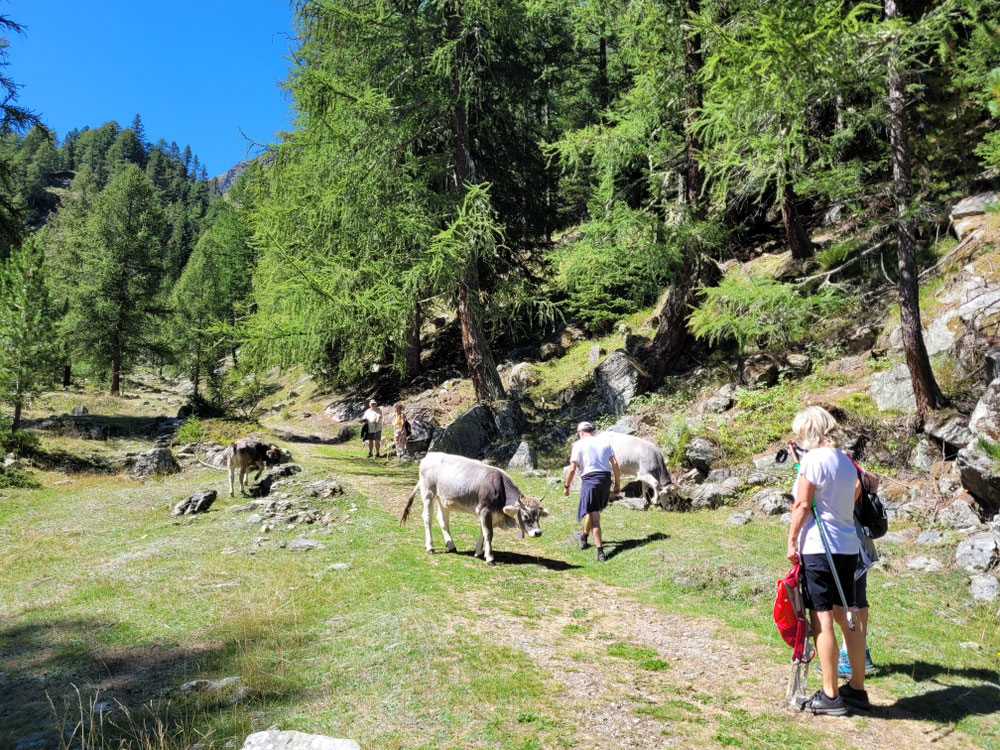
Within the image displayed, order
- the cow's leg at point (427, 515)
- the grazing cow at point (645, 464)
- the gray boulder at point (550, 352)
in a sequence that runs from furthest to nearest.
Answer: the gray boulder at point (550, 352) → the grazing cow at point (645, 464) → the cow's leg at point (427, 515)

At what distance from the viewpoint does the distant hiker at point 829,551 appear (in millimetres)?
5020

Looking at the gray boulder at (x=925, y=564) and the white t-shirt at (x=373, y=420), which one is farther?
the white t-shirt at (x=373, y=420)

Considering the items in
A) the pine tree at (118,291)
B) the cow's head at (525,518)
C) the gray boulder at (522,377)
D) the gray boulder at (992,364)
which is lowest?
the cow's head at (525,518)

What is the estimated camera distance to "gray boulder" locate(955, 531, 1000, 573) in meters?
8.12

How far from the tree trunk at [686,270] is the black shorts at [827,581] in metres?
13.2

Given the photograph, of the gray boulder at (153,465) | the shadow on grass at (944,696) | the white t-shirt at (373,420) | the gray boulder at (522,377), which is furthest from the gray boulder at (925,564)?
the gray boulder at (153,465)

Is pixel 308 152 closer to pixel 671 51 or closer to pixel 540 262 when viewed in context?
pixel 540 262

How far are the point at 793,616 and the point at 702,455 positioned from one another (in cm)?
895

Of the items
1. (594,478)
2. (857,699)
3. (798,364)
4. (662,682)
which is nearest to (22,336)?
(594,478)

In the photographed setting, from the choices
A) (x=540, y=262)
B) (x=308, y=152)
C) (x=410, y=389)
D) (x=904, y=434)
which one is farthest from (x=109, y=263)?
(x=904, y=434)

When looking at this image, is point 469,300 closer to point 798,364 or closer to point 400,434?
point 400,434

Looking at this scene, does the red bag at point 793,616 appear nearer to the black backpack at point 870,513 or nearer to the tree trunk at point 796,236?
the black backpack at point 870,513

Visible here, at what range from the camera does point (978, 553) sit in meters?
8.27

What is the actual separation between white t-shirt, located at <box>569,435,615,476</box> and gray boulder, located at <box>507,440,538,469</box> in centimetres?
698
